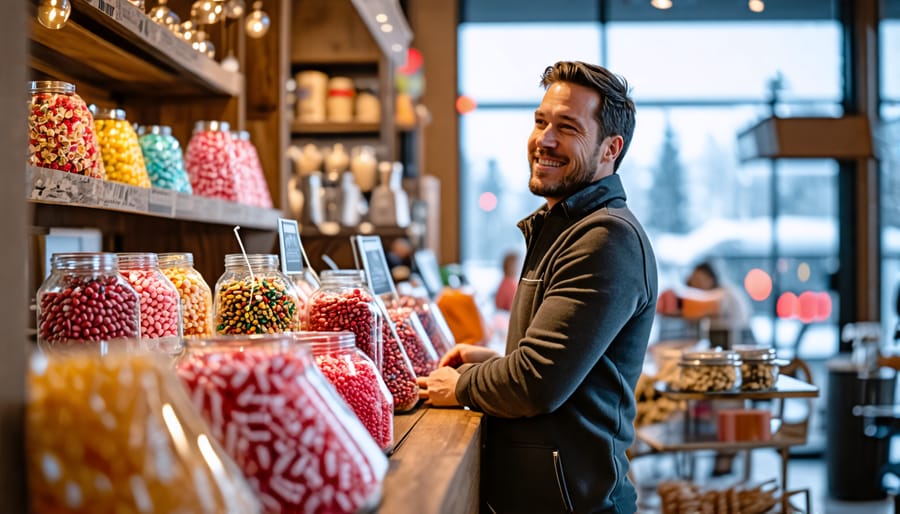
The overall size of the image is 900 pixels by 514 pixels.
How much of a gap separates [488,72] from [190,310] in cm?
671

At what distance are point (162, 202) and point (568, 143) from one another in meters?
0.89

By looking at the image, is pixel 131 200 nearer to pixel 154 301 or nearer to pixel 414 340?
pixel 154 301

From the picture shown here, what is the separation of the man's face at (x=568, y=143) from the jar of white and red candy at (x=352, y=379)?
75 centimetres

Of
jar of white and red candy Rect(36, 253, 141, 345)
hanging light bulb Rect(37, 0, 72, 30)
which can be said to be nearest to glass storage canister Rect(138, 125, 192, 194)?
hanging light bulb Rect(37, 0, 72, 30)

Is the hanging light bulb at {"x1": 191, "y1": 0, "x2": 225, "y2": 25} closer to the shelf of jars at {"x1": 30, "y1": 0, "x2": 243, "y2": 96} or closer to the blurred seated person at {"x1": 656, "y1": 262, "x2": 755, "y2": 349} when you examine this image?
the shelf of jars at {"x1": 30, "y1": 0, "x2": 243, "y2": 96}

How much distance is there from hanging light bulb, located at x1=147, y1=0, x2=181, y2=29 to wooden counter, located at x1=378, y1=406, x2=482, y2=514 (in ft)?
3.66

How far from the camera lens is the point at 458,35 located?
8297 millimetres

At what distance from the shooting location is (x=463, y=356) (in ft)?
7.11

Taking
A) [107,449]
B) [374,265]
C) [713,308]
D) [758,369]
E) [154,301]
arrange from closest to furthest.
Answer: [107,449] < [154,301] < [374,265] < [758,369] < [713,308]

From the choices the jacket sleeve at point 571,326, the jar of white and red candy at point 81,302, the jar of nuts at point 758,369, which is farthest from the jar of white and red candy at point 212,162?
the jar of nuts at point 758,369

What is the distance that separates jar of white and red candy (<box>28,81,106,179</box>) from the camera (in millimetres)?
1711

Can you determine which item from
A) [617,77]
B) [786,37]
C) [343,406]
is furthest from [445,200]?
[343,406]

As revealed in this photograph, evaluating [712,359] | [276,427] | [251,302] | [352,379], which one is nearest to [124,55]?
[251,302]

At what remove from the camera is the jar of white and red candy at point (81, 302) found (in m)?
1.44
